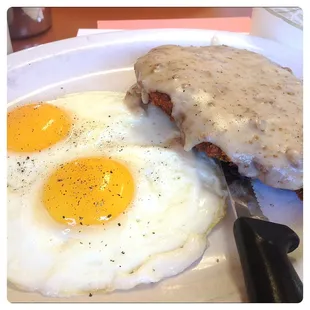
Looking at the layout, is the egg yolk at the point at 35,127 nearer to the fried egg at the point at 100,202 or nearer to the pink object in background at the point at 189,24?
the fried egg at the point at 100,202

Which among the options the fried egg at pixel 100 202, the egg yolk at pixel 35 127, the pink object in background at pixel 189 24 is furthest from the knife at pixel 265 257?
the pink object in background at pixel 189 24

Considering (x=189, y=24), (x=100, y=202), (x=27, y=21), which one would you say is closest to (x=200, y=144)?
(x=100, y=202)

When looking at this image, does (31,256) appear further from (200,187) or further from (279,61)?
(279,61)

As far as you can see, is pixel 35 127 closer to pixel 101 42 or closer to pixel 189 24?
pixel 101 42

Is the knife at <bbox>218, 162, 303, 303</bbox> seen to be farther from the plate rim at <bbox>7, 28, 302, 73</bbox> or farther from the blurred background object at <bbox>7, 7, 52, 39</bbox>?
the blurred background object at <bbox>7, 7, 52, 39</bbox>

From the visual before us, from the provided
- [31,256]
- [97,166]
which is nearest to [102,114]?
[97,166]
